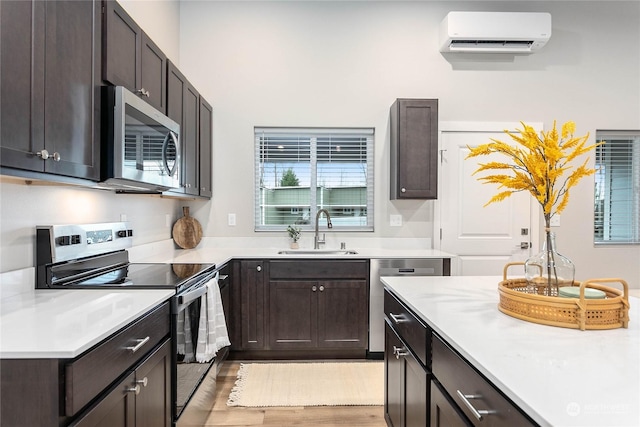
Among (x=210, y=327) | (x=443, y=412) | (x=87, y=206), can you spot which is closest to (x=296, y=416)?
(x=210, y=327)

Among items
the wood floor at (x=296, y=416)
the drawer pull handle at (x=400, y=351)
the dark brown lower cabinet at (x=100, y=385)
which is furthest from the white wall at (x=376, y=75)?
the dark brown lower cabinet at (x=100, y=385)

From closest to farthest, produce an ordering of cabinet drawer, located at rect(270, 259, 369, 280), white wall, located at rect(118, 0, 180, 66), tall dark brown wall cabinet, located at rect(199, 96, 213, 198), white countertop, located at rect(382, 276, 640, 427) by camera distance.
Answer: white countertop, located at rect(382, 276, 640, 427)
white wall, located at rect(118, 0, 180, 66)
cabinet drawer, located at rect(270, 259, 369, 280)
tall dark brown wall cabinet, located at rect(199, 96, 213, 198)

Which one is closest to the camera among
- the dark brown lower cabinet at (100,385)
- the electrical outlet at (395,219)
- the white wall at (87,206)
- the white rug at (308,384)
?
the dark brown lower cabinet at (100,385)

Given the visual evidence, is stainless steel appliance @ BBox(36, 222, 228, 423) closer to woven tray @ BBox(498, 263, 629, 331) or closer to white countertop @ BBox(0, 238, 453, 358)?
white countertop @ BBox(0, 238, 453, 358)

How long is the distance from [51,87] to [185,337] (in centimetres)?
124

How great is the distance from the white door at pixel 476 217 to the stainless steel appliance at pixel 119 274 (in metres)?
2.38

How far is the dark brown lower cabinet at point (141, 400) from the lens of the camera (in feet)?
3.91

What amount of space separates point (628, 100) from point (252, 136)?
3.73m

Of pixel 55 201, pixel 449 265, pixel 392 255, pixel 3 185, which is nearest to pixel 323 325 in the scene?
pixel 392 255

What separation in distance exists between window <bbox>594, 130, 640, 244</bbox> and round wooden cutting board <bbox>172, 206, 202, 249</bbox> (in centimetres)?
393

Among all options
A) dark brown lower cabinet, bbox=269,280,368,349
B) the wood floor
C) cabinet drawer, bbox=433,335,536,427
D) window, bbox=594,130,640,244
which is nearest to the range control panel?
the wood floor

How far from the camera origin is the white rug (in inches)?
100

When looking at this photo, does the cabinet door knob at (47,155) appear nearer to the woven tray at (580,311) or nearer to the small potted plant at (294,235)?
the woven tray at (580,311)

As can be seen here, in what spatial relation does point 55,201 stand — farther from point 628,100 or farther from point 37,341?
point 628,100
